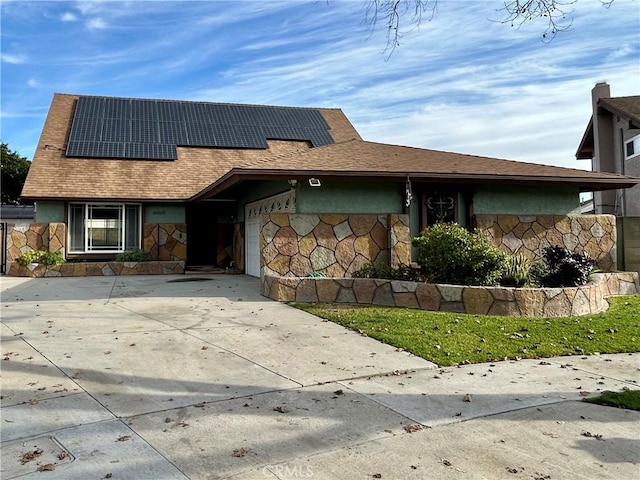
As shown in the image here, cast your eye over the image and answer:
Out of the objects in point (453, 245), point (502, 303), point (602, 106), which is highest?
point (602, 106)

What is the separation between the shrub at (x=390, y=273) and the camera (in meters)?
11.2

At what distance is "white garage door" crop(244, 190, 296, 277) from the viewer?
43.8 feet

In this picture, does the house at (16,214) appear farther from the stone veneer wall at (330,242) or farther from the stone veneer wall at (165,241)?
the stone veneer wall at (330,242)

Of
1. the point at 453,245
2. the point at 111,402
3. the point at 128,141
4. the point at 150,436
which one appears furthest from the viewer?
the point at 128,141

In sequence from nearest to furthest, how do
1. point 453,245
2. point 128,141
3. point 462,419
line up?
point 462,419 → point 453,245 → point 128,141

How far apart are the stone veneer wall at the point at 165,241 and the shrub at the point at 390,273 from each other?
8777 mm

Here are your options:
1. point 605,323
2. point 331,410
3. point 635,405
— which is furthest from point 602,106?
point 331,410

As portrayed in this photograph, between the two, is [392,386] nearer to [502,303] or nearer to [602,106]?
[502,303]

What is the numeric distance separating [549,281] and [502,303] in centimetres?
197

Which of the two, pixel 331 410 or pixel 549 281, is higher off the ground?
pixel 549 281

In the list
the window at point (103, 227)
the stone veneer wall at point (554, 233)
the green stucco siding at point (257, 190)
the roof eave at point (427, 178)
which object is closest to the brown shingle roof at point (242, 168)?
the roof eave at point (427, 178)

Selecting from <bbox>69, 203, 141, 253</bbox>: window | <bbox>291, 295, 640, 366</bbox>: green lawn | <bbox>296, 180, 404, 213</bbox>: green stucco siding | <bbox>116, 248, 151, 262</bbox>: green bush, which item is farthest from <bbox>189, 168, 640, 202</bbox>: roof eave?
<bbox>69, 203, 141, 253</bbox>: window

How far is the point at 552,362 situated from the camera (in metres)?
6.48

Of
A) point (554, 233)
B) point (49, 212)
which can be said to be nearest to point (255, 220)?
point (49, 212)
